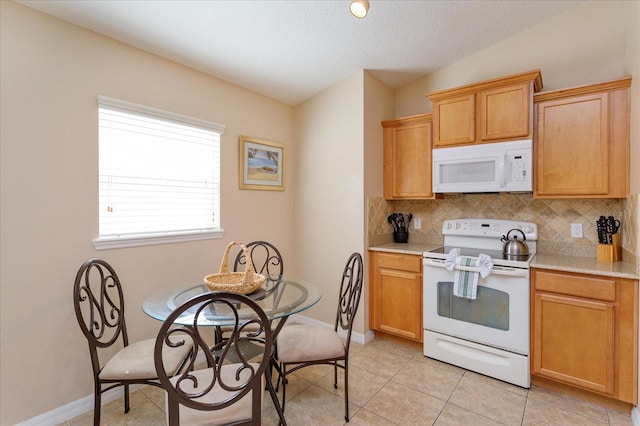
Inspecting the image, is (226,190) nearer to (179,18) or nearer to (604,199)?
(179,18)

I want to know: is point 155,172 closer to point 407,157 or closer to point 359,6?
A: point 359,6

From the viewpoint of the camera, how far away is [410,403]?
6.86 ft

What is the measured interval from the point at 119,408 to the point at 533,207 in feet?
11.4

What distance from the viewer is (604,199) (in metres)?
2.43

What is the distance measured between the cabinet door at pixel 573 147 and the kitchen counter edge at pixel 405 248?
1.00 m

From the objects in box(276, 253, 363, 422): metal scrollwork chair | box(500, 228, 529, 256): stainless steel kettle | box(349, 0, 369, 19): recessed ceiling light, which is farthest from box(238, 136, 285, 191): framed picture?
box(500, 228, 529, 256): stainless steel kettle

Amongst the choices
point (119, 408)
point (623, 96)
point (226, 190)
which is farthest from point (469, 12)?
point (119, 408)

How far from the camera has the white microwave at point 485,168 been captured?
2418mm

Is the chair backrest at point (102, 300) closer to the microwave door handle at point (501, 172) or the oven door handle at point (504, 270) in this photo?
the oven door handle at point (504, 270)

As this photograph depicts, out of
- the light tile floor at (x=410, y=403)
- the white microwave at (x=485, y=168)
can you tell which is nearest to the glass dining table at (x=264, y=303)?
the light tile floor at (x=410, y=403)

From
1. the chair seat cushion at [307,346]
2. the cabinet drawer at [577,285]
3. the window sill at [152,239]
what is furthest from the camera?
the window sill at [152,239]

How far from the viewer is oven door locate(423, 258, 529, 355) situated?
7.39 feet

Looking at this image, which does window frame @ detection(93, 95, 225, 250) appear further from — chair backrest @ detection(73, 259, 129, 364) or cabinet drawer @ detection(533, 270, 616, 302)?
cabinet drawer @ detection(533, 270, 616, 302)

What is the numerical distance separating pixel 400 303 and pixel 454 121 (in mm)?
1699
